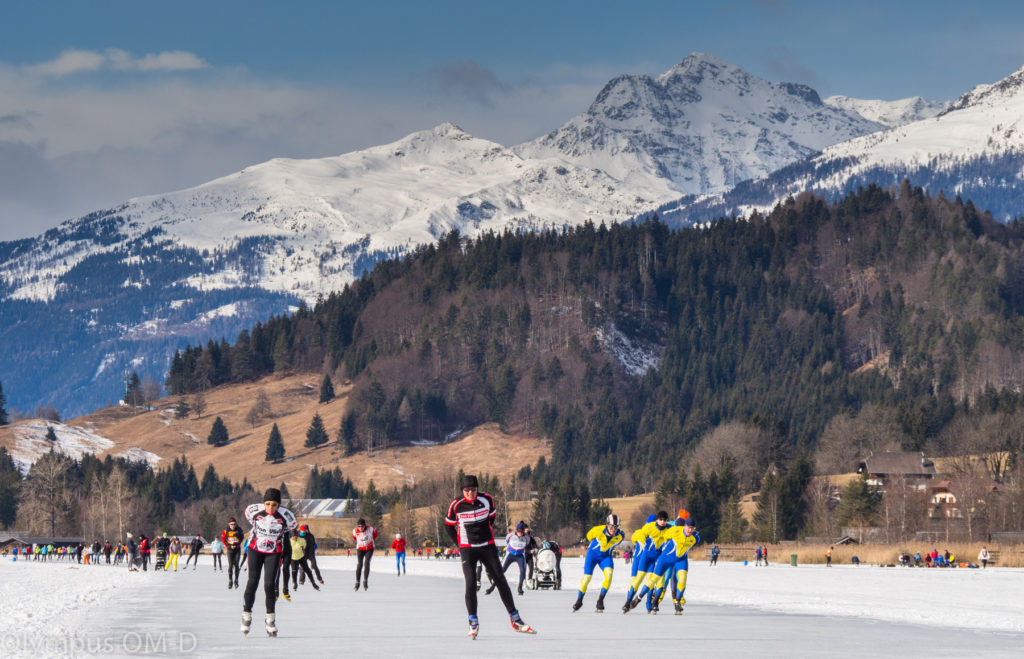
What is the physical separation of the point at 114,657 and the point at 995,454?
17431 centimetres

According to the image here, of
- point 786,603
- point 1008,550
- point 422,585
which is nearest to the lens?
point 786,603

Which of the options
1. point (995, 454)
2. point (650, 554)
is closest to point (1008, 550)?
point (650, 554)

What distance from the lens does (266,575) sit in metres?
27.5

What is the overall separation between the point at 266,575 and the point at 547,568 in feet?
63.6

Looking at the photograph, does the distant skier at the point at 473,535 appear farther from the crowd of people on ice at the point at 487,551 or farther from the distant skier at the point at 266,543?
the distant skier at the point at 266,543

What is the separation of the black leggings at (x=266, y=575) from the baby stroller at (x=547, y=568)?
18829 millimetres

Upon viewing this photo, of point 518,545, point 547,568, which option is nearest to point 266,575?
point 518,545

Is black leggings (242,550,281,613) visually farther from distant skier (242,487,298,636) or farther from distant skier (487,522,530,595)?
distant skier (487,522,530,595)

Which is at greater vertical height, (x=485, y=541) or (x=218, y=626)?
(x=485, y=541)

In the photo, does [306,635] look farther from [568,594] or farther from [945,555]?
[945,555]

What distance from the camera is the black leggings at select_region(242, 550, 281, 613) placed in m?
26.9

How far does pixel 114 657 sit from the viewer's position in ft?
72.1

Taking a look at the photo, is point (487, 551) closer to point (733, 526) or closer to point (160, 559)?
point (160, 559)

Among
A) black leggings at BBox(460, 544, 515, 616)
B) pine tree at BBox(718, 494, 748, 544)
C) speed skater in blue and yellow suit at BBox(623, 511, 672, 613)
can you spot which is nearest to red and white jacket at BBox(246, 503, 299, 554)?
black leggings at BBox(460, 544, 515, 616)
